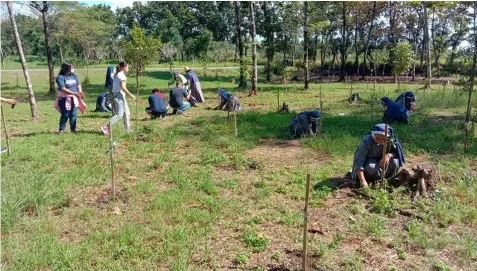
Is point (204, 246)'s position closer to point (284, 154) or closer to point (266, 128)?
point (284, 154)

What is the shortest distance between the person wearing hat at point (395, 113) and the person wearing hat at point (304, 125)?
98.8 inches

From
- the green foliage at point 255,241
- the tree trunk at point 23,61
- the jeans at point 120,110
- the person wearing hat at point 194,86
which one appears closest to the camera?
the green foliage at point 255,241

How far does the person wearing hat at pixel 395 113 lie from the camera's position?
996 centimetres

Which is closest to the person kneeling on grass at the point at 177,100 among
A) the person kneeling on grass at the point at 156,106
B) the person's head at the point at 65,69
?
the person kneeling on grass at the point at 156,106

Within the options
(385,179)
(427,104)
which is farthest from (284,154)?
(427,104)

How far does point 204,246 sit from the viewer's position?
4.14 meters

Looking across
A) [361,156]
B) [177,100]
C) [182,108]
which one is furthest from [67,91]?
[361,156]

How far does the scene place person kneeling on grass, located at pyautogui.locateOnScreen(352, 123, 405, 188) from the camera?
5.55 metres

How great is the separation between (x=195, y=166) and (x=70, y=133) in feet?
12.4

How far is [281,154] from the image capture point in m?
7.63

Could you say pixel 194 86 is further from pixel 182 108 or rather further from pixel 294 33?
pixel 294 33

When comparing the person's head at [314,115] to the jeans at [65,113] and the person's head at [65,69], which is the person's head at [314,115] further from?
the person's head at [65,69]

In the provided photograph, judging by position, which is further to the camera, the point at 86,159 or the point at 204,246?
the point at 86,159

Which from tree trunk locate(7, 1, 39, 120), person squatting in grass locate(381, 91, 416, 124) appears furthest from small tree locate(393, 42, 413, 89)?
tree trunk locate(7, 1, 39, 120)
